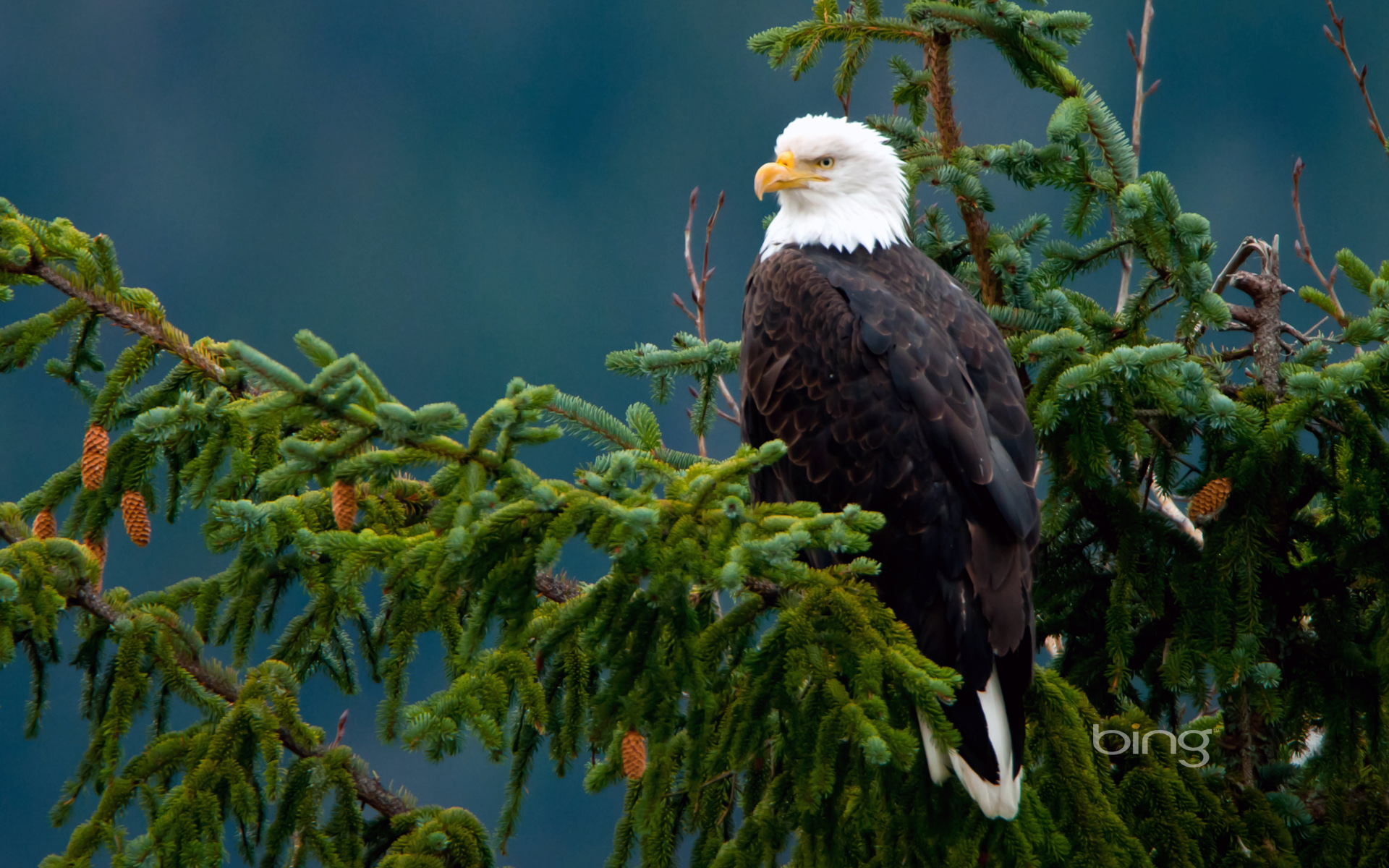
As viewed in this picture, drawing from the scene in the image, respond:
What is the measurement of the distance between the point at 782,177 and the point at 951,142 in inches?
25.4

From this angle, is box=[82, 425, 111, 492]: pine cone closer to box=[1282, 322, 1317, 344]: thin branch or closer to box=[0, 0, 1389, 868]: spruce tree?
box=[0, 0, 1389, 868]: spruce tree

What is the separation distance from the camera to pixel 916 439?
10.3ft

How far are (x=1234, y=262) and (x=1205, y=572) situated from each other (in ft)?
3.97

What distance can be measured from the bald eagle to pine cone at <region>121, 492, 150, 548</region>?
1665 millimetres

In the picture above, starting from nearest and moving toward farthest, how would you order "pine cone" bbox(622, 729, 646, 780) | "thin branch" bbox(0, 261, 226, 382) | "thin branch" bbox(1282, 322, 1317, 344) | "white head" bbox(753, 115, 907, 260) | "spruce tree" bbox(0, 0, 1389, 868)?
"spruce tree" bbox(0, 0, 1389, 868), "pine cone" bbox(622, 729, 646, 780), "thin branch" bbox(0, 261, 226, 382), "thin branch" bbox(1282, 322, 1317, 344), "white head" bbox(753, 115, 907, 260)

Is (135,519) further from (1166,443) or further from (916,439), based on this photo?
(1166,443)

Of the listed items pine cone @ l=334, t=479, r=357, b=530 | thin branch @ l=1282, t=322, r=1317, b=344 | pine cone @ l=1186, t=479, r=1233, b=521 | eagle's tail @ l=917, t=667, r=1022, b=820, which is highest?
thin branch @ l=1282, t=322, r=1317, b=344

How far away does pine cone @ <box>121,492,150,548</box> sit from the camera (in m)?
3.06

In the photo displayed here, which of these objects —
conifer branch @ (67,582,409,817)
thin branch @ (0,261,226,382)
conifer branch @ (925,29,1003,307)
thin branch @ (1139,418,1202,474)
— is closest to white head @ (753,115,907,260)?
conifer branch @ (925,29,1003,307)

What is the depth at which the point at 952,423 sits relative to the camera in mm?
3121

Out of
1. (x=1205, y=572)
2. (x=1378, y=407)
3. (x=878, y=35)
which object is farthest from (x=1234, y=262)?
(x=878, y=35)

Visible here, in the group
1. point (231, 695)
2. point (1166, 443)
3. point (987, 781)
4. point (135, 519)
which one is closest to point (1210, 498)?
point (1166, 443)

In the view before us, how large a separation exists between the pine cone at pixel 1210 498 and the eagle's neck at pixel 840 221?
1.25m

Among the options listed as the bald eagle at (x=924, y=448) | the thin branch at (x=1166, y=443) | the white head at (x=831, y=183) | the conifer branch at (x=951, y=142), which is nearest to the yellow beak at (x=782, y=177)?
the white head at (x=831, y=183)
